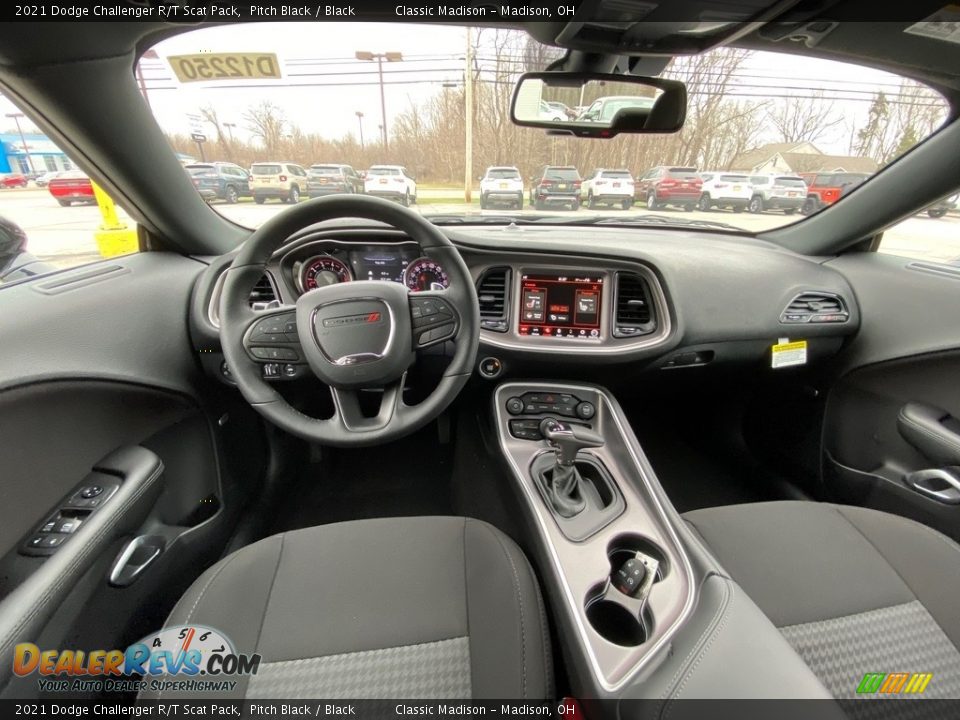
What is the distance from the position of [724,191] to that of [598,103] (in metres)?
0.83

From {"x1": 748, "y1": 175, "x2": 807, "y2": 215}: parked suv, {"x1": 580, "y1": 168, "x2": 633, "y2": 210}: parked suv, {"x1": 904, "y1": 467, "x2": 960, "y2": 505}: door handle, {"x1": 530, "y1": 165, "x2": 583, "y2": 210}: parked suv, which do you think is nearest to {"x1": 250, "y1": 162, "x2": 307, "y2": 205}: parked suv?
{"x1": 530, "y1": 165, "x2": 583, "y2": 210}: parked suv

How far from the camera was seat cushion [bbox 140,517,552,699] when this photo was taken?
94 centimetres

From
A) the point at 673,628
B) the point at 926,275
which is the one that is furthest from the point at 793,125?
the point at 673,628

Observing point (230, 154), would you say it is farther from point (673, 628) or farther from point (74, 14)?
point (673, 628)

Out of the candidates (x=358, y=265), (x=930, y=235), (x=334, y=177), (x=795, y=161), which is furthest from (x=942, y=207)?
(x=334, y=177)

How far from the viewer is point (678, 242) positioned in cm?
212

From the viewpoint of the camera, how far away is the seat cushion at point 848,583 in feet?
3.36

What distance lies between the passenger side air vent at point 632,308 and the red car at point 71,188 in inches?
78.1

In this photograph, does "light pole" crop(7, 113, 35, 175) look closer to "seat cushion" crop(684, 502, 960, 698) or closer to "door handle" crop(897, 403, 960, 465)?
"seat cushion" crop(684, 502, 960, 698)

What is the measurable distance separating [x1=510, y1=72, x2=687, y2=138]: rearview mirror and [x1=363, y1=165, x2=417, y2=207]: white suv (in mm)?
481

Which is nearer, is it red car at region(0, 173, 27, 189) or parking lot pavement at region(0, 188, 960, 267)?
red car at region(0, 173, 27, 189)

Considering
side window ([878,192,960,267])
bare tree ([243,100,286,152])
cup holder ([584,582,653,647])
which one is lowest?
cup holder ([584,582,653,647])

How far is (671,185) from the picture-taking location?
6.74 ft

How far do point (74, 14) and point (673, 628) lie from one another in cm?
215
